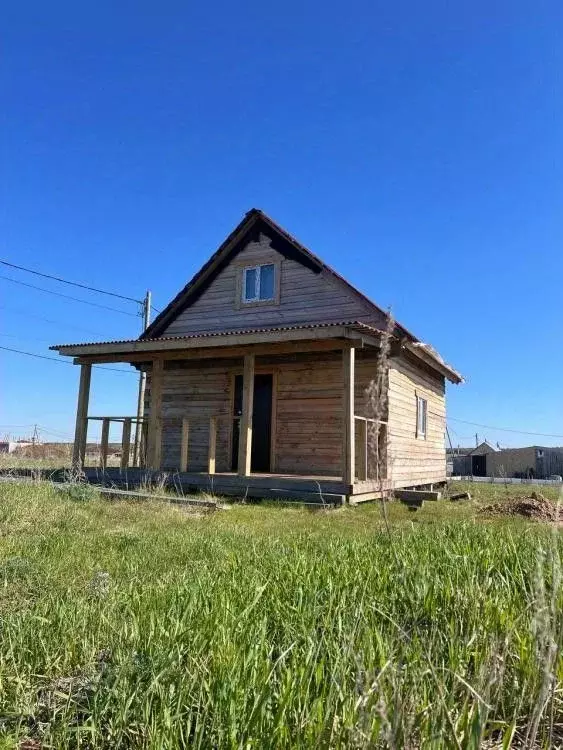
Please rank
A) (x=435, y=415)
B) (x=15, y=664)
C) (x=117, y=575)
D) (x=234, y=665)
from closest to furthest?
(x=234, y=665) < (x=15, y=664) < (x=117, y=575) < (x=435, y=415)

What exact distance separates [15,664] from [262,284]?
44.5 ft

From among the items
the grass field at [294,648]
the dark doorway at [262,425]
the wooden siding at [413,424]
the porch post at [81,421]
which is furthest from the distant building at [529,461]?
the grass field at [294,648]

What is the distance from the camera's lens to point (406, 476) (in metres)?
14.6

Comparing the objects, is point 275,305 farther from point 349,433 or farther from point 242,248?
point 349,433

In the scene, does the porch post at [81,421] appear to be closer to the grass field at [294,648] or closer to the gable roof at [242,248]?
the gable roof at [242,248]

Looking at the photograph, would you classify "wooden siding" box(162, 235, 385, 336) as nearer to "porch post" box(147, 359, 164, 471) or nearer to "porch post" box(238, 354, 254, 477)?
"porch post" box(147, 359, 164, 471)

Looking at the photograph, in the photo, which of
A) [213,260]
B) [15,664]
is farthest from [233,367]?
[15,664]

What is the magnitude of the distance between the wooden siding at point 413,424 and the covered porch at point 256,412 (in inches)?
47.2

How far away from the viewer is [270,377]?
14.6 m

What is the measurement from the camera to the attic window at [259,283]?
1534 centimetres

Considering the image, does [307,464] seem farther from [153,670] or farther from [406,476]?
[153,670]

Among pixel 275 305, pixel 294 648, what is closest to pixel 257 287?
pixel 275 305

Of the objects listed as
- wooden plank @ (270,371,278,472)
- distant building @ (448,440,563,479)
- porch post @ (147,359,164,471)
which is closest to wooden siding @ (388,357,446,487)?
wooden plank @ (270,371,278,472)

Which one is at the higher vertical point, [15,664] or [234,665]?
[234,665]
